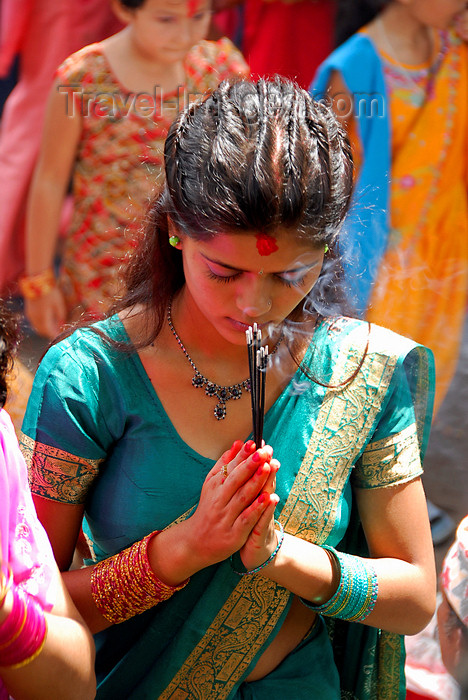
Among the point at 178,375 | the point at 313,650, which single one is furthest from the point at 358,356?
the point at 313,650

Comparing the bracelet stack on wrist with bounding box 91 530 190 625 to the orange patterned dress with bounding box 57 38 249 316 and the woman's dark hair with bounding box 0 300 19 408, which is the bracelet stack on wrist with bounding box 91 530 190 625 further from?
the orange patterned dress with bounding box 57 38 249 316

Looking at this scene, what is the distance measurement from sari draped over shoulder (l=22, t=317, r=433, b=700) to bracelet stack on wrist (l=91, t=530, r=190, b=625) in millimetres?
69

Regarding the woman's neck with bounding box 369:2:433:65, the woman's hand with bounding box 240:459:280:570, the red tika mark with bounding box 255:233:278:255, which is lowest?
the woman's hand with bounding box 240:459:280:570

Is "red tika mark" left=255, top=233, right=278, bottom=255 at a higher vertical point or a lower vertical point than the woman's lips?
higher

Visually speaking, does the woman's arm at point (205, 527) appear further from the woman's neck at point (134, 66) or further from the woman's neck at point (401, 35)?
the woman's neck at point (401, 35)

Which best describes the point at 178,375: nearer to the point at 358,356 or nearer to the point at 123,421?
the point at 123,421

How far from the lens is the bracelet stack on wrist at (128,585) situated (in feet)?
4.43

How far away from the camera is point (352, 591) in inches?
56.9

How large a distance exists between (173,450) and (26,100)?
1.98 meters

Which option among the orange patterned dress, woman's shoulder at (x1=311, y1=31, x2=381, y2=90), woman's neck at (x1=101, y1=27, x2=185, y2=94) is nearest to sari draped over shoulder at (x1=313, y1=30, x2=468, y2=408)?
woman's shoulder at (x1=311, y1=31, x2=381, y2=90)

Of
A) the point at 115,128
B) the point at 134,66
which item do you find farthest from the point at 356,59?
the point at 115,128

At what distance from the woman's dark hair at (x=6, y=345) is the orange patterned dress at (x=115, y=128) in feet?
4.79

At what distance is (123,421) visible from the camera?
1444 mm

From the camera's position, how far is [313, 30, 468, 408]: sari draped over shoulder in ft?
9.07
